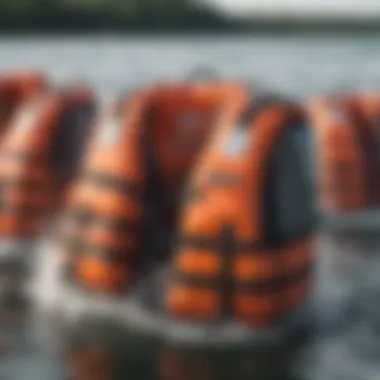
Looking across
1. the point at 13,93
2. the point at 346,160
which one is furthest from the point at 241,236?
the point at 13,93

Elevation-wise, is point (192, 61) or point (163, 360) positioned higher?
point (192, 61)

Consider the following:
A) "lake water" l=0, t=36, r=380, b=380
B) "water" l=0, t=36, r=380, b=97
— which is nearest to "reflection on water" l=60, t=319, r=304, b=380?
"lake water" l=0, t=36, r=380, b=380

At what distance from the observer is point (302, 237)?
45.6 feet

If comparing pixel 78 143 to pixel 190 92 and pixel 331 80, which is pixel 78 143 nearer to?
pixel 190 92

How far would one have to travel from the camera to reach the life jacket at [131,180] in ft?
47.4

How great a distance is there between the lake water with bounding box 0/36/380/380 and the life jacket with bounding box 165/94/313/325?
2.04 feet

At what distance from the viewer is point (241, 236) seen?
13.4 metres

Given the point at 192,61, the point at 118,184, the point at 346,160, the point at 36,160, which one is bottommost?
the point at 118,184

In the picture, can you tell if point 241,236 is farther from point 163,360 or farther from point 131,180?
point 131,180

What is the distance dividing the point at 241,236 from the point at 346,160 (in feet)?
22.0

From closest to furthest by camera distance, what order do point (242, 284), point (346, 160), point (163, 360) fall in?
point (163, 360)
point (242, 284)
point (346, 160)

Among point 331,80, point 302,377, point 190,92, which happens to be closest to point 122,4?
point 331,80

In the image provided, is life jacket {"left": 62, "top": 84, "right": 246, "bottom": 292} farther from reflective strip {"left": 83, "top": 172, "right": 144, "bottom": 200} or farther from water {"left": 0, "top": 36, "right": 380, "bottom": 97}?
water {"left": 0, "top": 36, "right": 380, "bottom": 97}

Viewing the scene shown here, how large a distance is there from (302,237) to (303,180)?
681 millimetres
